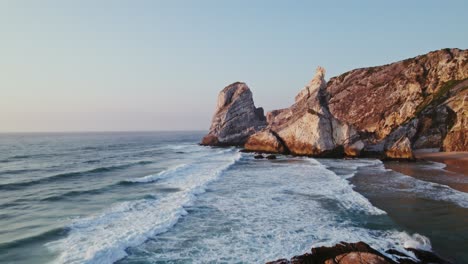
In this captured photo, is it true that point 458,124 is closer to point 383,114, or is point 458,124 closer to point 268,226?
point 383,114

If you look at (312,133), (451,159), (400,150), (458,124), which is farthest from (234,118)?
(451,159)

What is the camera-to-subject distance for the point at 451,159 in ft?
136

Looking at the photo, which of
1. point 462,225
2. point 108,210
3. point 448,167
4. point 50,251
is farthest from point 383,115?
point 50,251

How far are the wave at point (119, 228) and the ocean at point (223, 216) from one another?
0.04 meters

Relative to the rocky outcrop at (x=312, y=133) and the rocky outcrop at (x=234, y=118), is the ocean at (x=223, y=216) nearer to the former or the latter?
the rocky outcrop at (x=312, y=133)

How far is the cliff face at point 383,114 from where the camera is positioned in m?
47.4

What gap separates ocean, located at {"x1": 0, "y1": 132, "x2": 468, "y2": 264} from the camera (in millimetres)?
12633

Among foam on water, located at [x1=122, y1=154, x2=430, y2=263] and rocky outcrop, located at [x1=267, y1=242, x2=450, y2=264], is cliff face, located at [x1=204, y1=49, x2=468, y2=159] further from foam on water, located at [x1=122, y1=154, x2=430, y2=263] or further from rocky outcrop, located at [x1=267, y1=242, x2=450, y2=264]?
rocky outcrop, located at [x1=267, y1=242, x2=450, y2=264]

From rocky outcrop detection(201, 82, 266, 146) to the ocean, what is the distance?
42000 mm

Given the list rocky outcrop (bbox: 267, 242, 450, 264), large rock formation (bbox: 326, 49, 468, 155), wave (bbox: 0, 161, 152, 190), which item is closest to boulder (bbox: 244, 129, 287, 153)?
large rock formation (bbox: 326, 49, 468, 155)

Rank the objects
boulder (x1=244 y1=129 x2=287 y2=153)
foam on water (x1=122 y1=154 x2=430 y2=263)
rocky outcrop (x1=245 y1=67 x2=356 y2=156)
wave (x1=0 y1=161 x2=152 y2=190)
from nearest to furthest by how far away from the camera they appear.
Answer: foam on water (x1=122 y1=154 x2=430 y2=263)
wave (x1=0 y1=161 x2=152 y2=190)
rocky outcrop (x1=245 y1=67 x2=356 y2=156)
boulder (x1=244 y1=129 x2=287 y2=153)

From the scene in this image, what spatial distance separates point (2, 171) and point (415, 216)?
Answer: 125 ft

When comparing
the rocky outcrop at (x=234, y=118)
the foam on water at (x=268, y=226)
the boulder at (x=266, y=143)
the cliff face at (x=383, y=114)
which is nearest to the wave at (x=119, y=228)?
the foam on water at (x=268, y=226)

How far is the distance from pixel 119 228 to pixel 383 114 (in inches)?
2077
